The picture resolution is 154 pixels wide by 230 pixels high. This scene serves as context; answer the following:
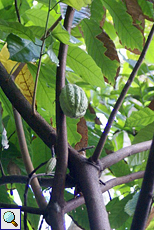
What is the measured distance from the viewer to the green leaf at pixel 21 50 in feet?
2.03

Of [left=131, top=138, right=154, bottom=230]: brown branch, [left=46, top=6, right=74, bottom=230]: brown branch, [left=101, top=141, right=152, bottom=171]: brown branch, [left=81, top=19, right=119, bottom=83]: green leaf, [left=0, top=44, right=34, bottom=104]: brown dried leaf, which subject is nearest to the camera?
[left=131, top=138, right=154, bottom=230]: brown branch

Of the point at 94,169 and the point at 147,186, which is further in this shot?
the point at 94,169

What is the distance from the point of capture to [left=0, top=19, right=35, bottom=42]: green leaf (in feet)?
2.15

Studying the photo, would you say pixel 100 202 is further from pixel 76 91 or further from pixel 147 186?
pixel 76 91

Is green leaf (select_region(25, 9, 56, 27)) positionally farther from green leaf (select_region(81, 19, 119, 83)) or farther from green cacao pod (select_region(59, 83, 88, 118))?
green cacao pod (select_region(59, 83, 88, 118))

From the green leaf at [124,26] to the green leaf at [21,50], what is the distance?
36 centimetres

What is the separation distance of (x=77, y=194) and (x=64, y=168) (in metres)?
0.09

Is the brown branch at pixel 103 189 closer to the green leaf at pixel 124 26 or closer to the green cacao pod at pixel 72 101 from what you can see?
the green cacao pod at pixel 72 101

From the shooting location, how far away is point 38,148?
102 cm

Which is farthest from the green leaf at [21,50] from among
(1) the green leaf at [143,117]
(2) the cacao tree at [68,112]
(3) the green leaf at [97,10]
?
(1) the green leaf at [143,117]

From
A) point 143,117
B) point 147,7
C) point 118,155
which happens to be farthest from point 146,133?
point 147,7

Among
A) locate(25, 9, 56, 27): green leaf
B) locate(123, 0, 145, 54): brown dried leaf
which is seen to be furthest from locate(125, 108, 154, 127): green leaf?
locate(25, 9, 56, 27): green leaf

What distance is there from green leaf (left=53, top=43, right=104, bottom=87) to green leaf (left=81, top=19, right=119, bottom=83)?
4.8 inches

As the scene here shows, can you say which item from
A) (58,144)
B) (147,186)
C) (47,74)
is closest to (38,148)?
(47,74)
